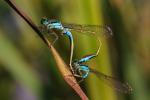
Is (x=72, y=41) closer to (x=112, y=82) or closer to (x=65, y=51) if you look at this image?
(x=112, y=82)

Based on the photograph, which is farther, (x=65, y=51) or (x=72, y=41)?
(x=65, y=51)

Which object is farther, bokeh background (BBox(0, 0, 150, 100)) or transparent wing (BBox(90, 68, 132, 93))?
bokeh background (BBox(0, 0, 150, 100))

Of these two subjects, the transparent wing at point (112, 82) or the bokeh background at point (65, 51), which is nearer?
the transparent wing at point (112, 82)

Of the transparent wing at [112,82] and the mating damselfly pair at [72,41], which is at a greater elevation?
the mating damselfly pair at [72,41]

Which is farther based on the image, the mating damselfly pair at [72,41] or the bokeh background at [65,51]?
the bokeh background at [65,51]

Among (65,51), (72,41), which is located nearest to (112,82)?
(72,41)

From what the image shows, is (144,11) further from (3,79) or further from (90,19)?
(90,19)

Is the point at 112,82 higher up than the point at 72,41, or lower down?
lower down

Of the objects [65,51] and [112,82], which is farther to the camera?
[65,51]

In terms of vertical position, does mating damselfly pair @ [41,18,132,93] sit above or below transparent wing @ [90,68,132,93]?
above

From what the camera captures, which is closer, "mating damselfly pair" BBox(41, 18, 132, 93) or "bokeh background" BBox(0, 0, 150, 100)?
"mating damselfly pair" BBox(41, 18, 132, 93)

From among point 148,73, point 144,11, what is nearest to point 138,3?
point 144,11
